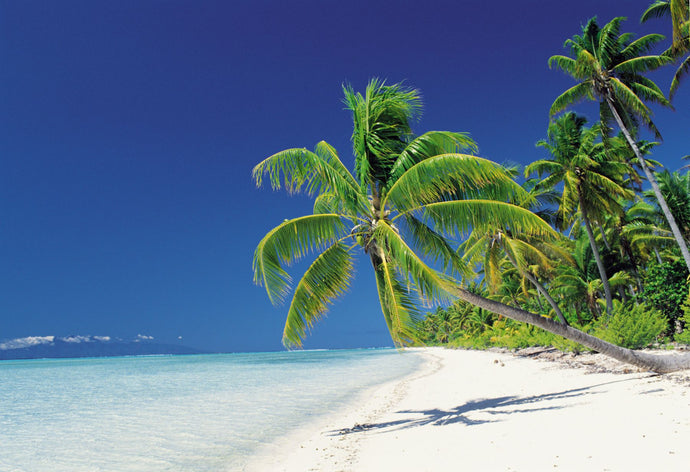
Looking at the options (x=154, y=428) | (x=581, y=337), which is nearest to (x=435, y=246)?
(x=581, y=337)

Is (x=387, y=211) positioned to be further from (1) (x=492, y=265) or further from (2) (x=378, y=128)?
(1) (x=492, y=265)

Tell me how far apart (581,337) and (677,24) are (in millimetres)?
9382

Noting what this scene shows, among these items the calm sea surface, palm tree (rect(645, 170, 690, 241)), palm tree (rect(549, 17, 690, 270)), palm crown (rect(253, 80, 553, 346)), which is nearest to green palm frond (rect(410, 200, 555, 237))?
palm crown (rect(253, 80, 553, 346))

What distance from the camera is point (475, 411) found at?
729 cm

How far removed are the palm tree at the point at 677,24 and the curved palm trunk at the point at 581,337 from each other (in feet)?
28.4

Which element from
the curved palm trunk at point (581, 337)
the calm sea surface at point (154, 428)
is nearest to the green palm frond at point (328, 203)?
the curved palm trunk at point (581, 337)

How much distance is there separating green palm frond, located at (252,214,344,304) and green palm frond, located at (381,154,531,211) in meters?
1.22

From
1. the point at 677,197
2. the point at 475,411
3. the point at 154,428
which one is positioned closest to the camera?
the point at 475,411

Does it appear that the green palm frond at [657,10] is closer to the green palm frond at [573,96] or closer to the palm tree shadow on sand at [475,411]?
the green palm frond at [573,96]

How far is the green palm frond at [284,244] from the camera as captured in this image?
6930 millimetres

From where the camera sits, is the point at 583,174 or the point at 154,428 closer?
the point at 154,428

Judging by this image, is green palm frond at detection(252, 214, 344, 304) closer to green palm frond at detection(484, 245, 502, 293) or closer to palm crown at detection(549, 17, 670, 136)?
green palm frond at detection(484, 245, 502, 293)

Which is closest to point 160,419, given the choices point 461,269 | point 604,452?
point 461,269

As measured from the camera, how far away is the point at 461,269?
7.15 metres
